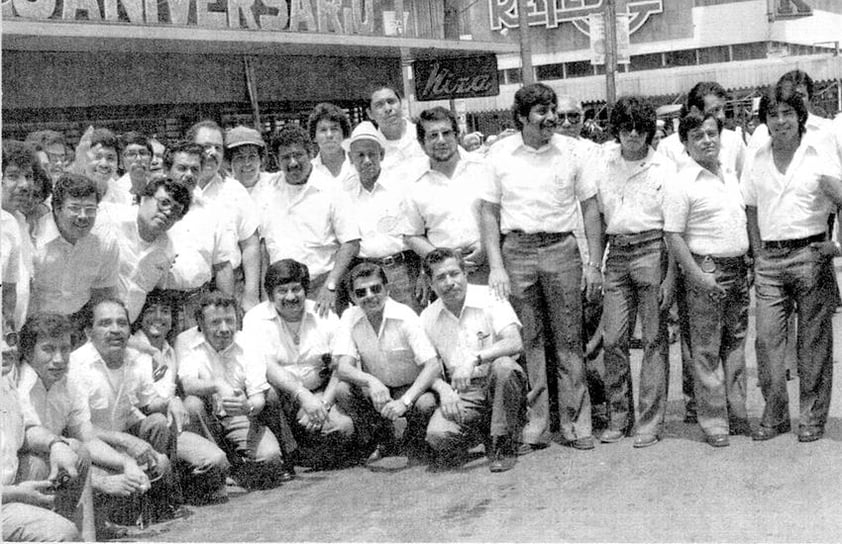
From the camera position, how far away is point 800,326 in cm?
580

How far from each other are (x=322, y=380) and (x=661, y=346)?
182 centimetres

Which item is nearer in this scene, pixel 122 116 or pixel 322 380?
pixel 322 380

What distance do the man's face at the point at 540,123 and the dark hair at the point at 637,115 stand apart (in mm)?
339

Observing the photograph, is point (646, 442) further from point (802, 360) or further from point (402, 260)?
point (402, 260)

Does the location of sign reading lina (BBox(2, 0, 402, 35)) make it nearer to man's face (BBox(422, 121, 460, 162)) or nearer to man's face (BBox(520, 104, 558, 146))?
man's face (BBox(422, 121, 460, 162))

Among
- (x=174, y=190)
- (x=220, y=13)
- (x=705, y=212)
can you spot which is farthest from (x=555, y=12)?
(x=174, y=190)

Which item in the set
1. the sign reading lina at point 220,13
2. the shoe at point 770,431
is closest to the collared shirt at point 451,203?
the shoe at point 770,431

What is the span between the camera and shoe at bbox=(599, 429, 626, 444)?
603 cm

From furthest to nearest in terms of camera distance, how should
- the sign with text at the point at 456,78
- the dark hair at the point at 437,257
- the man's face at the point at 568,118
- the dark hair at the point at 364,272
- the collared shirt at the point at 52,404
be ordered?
1. the sign with text at the point at 456,78
2. the man's face at the point at 568,118
3. the dark hair at the point at 364,272
4. the dark hair at the point at 437,257
5. the collared shirt at the point at 52,404

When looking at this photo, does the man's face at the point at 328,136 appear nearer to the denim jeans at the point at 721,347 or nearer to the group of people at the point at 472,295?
the group of people at the point at 472,295

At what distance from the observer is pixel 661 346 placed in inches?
236

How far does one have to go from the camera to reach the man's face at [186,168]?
6.22 meters

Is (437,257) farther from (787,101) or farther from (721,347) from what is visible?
(787,101)

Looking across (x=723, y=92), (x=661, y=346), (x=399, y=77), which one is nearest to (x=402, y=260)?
(x=661, y=346)
